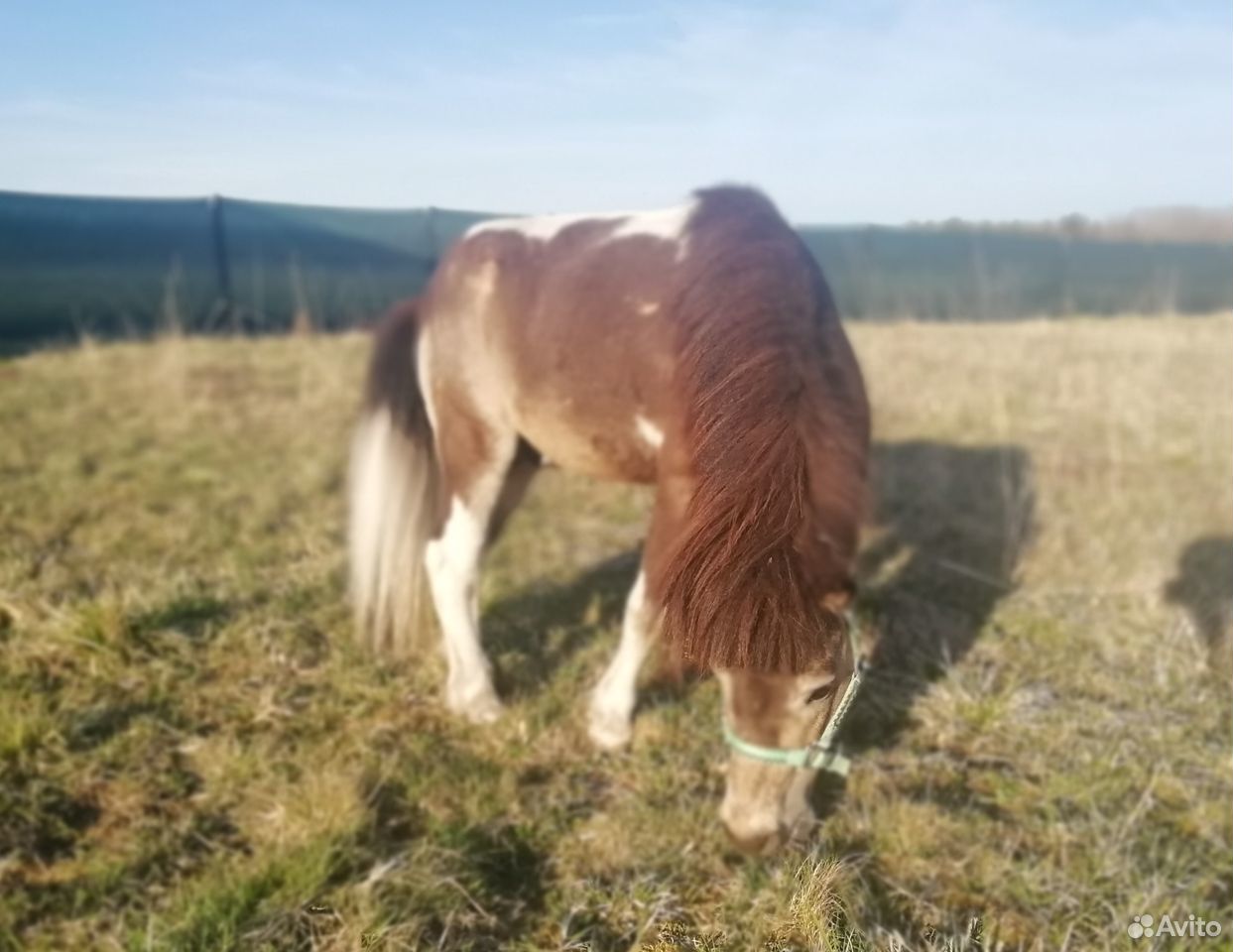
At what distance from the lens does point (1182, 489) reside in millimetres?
5703

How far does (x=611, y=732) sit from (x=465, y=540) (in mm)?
874

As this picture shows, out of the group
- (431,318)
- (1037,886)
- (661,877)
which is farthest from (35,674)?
(1037,886)

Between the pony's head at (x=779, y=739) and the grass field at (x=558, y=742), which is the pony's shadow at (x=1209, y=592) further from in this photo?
the pony's head at (x=779, y=739)

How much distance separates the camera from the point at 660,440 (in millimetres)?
2926

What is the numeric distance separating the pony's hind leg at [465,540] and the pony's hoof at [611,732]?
46cm

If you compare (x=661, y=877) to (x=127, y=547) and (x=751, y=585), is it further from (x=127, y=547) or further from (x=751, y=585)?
(x=127, y=547)

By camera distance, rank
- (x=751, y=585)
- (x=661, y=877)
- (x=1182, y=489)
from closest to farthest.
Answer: (x=751, y=585) → (x=661, y=877) → (x=1182, y=489)

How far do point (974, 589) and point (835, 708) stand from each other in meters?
2.68

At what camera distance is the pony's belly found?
3.02 m

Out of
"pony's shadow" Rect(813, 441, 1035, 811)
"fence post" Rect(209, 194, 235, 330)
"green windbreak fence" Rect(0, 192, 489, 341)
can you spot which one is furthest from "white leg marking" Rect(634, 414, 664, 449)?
"fence post" Rect(209, 194, 235, 330)

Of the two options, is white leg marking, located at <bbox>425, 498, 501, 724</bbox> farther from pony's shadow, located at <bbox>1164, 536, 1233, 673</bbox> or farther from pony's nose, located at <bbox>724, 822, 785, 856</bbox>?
pony's shadow, located at <bbox>1164, 536, 1233, 673</bbox>

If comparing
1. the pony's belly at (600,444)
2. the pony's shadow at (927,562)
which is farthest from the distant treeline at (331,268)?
the pony's belly at (600,444)

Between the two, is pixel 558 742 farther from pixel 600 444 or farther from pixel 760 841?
pixel 600 444

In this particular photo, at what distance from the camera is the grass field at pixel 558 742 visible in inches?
84.2
